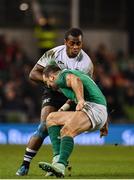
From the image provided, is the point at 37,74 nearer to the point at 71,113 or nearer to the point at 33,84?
the point at 71,113

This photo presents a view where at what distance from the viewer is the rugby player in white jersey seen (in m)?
13.6

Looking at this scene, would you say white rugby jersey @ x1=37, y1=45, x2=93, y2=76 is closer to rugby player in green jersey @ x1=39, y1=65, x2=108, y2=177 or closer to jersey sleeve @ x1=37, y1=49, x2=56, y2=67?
jersey sleeve @ x1=37, y1=49, x2=56, y2=67

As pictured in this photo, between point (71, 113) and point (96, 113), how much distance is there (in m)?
0.32

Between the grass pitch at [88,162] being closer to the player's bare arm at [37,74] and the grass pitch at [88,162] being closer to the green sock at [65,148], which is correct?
the green sock at [65,148]

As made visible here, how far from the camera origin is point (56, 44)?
93.7 ft

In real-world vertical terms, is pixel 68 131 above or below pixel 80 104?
below

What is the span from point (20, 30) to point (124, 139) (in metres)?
6.80

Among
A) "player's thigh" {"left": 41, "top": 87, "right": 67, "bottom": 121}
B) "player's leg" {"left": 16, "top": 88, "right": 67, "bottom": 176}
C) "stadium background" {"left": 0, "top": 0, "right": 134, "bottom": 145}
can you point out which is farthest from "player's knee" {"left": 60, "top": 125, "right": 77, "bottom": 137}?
"stadium background" {"left": 0, "top": 0, "right": 134, "bottom": 145}

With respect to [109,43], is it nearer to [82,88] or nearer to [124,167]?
[124,167]

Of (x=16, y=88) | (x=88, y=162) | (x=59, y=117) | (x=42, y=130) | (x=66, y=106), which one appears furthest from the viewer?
(x=16, y=88)

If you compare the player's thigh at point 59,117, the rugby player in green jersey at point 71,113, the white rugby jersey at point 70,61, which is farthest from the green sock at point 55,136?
the white rugby jersey at point 70,61

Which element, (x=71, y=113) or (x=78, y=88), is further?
(x=71, y=113)

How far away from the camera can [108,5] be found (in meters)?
30.4

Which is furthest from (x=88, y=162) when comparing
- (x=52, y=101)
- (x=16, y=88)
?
(x=16, y=88)
